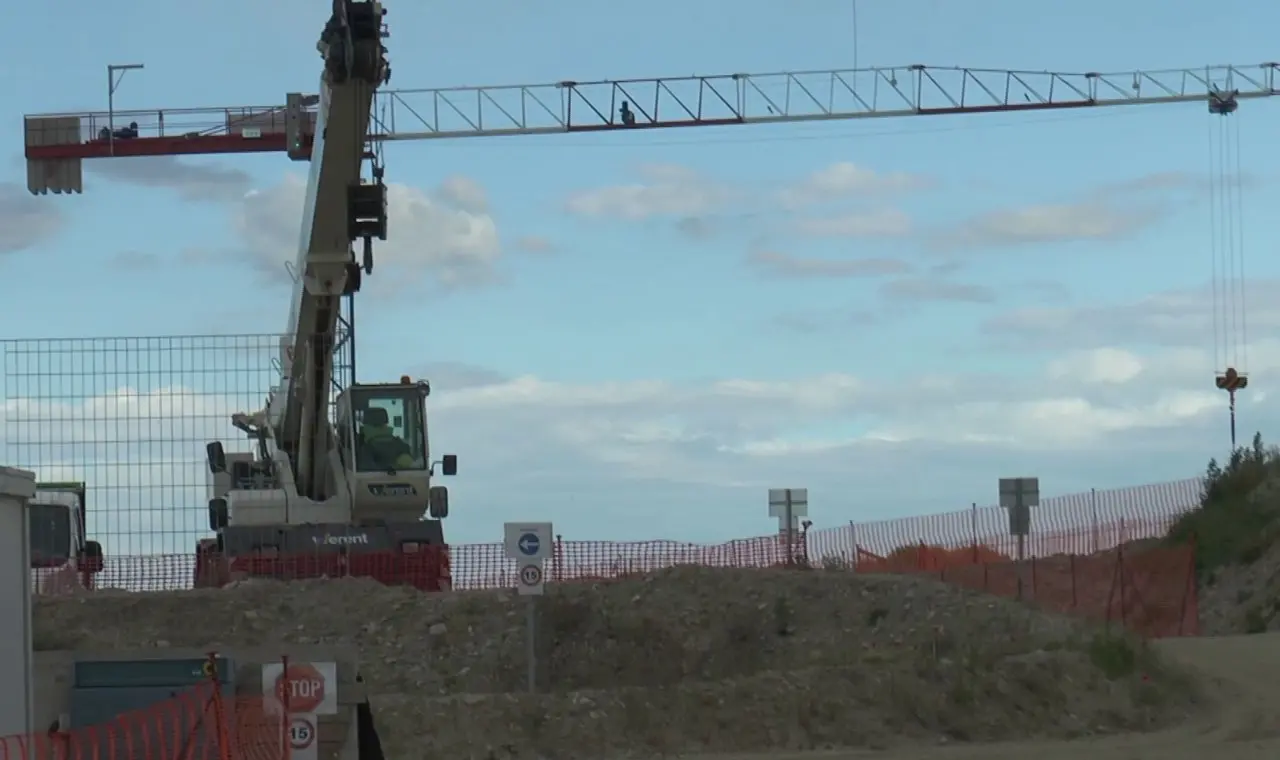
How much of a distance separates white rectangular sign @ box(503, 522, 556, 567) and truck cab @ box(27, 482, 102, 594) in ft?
44.4

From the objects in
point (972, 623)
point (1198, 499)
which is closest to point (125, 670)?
point (972, 623)

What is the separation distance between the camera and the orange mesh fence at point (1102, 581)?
33.7m

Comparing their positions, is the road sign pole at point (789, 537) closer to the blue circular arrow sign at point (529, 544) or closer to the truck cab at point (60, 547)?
the truck cab at point (60, 547)

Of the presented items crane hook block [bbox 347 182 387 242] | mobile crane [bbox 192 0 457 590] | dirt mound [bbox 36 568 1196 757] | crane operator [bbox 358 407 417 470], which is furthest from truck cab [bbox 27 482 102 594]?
crane hook block [bbox 347 182 387 242]

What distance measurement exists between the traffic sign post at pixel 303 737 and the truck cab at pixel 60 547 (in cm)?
1968

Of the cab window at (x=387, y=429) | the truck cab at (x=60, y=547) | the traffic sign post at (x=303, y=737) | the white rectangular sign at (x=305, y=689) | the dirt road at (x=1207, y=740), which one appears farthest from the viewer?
the truck cab at (x=60, y=547)

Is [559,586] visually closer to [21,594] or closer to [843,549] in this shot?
[843,549]

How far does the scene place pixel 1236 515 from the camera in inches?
1598

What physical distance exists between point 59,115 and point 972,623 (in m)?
58.1

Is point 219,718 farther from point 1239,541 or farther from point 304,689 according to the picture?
point 1239,541

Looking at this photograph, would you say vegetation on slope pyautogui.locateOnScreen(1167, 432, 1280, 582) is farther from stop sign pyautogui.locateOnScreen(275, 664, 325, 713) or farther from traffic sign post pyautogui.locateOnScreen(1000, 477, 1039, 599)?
stop sign pyautogui.locateOnScreen(275, 664, 325, 713)

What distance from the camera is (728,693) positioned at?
2198cm

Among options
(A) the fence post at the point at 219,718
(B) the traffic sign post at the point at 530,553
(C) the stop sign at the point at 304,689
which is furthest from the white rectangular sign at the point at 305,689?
(B) the traffic sign post at the point at 530,553

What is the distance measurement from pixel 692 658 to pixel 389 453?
8877mm
